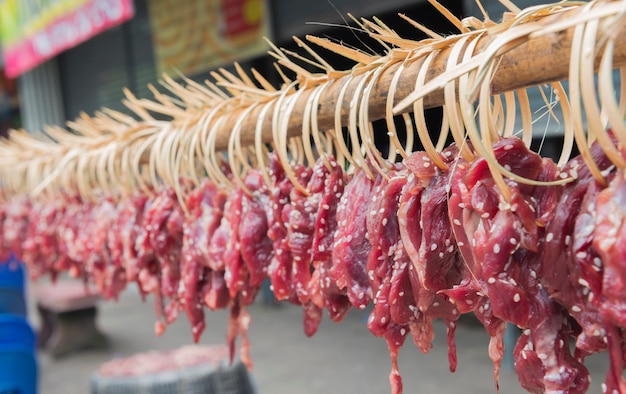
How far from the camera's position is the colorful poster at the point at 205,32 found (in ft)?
A: 21.3

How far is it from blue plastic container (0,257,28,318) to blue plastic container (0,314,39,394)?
1.13 metres

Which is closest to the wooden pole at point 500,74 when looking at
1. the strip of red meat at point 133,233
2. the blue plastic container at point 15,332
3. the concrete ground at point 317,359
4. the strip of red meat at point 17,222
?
the strip of red meat at point 133,233

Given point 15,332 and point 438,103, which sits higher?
point 438,103

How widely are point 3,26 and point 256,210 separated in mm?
7839

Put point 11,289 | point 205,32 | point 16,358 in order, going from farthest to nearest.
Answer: point 205,32 < point 11,289 < point 16,358

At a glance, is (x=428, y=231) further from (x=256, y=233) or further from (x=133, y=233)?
(x=133, y=233)

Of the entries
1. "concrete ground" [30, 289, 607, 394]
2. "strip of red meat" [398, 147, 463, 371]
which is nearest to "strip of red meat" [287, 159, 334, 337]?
"strip of red meat" [398, 147, 463, 371]

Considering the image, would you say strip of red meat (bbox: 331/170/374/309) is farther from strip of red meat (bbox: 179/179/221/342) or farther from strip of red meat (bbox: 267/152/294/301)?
strip of red meat (bbox: 179/179/221/342)

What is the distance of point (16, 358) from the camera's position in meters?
3.78

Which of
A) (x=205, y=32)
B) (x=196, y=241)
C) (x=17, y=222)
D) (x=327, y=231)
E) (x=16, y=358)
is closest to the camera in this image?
(x=327, y=231)

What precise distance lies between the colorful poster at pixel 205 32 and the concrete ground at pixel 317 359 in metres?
3.40

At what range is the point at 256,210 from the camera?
5.62 ft

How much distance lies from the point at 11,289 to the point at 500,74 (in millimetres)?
4906

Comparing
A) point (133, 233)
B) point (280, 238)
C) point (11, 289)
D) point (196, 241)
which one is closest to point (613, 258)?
point (280, 238)
